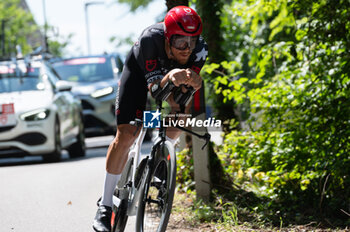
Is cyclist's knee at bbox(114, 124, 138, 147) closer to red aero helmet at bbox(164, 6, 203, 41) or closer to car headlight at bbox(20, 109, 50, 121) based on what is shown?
red aero helmet at bbox(164, 6, 203, 41)

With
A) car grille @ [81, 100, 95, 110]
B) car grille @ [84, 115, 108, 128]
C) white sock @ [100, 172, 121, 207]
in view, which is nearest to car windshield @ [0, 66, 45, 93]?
car grille @ [81, 100, 95, 110]

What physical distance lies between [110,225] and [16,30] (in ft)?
133

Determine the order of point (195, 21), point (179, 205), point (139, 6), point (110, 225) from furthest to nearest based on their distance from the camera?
point (139, 6), point (179, 205), point (110, 225), point (195, 21)

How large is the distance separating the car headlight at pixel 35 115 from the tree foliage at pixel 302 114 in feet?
14.8

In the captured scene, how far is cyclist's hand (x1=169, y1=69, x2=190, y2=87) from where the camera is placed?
152 inches

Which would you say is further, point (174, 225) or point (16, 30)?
point (16, 30)

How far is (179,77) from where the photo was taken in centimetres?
386

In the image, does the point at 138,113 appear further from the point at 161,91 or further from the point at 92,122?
the point at 92,122

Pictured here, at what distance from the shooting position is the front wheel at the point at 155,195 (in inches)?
159

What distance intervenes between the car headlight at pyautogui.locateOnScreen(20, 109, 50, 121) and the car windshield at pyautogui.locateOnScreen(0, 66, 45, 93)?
2.28 ft

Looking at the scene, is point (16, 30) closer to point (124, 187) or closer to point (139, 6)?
point (139, 6)

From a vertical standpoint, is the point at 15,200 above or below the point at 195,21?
below

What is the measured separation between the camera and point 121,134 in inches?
177

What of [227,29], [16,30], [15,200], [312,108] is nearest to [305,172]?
[312,108]
